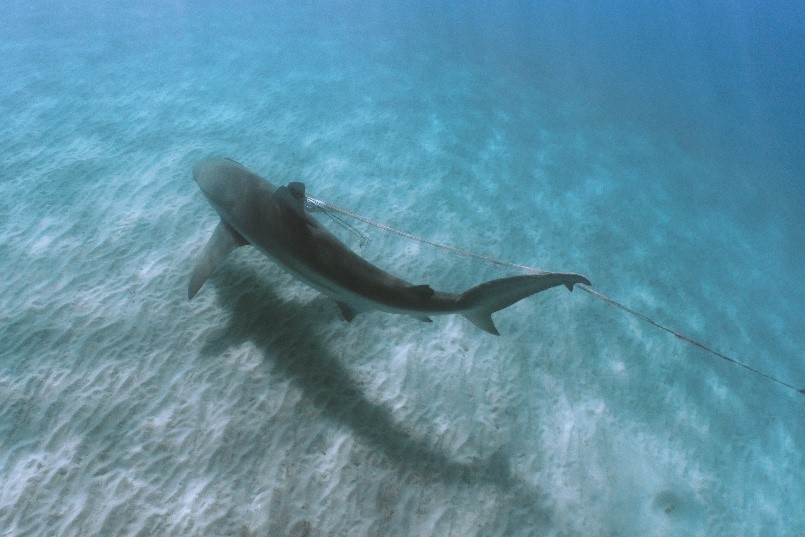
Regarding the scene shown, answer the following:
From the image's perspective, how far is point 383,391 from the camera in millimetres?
6219

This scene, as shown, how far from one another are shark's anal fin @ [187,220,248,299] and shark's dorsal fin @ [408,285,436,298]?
295 centimetres

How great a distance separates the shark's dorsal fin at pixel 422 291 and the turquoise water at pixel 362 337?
215 centimetres

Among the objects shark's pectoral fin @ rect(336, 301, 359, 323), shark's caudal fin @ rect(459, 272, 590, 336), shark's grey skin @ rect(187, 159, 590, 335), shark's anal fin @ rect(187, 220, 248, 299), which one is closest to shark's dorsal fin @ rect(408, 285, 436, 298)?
shark's grey skin @ rect(187, 159, 590, 335)

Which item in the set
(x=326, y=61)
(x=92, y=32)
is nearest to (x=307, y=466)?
(x=326, y=61)

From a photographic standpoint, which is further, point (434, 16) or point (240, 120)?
point (434, 16)

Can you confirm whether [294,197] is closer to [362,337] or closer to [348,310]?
[348,310]

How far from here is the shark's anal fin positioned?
623 cm

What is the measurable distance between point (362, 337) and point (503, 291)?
2.97 metres

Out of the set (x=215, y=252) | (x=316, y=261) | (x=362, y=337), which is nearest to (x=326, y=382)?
(x=362, y=337)

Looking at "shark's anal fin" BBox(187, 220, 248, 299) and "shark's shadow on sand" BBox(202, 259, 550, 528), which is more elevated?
"shark's anal fin" BBox(187, 220, 248, 299)

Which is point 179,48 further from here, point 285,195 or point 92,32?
point 285,195

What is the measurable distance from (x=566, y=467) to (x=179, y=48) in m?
24.6

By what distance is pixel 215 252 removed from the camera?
6293 mm

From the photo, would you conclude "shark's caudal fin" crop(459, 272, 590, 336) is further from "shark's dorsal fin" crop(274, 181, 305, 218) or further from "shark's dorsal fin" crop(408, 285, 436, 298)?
"shark's dorsal fin" crop(274, 181, 305, 218)
